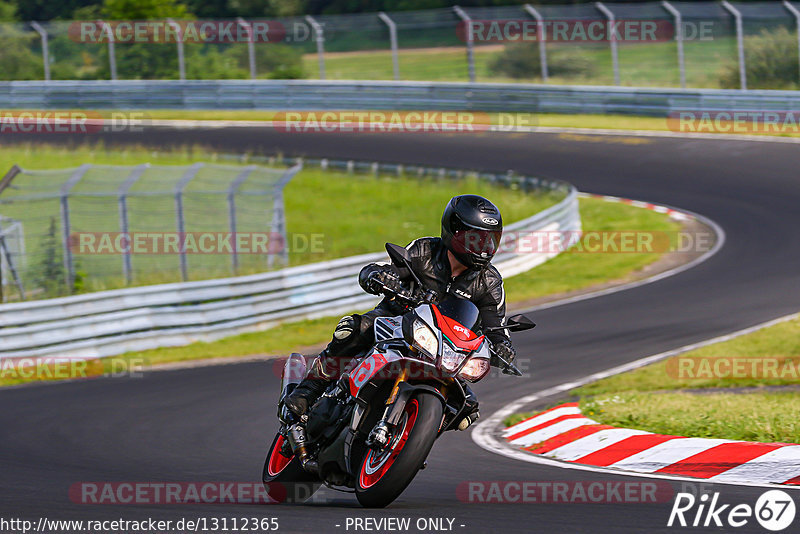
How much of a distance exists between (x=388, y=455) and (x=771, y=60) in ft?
85.1

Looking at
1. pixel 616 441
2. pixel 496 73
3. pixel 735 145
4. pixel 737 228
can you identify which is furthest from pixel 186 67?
pixel 616 441

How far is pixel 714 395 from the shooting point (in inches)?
443

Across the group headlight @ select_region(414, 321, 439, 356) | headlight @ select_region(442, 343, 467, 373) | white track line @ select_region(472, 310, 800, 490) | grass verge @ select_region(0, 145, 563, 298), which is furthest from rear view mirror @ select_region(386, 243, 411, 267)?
grass verge @ select_region(0, 145, 563, 298)

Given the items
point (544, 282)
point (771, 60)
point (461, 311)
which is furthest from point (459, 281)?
point (771, 60)

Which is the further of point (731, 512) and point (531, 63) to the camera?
point (531, 63)

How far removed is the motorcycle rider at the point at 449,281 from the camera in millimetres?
6746

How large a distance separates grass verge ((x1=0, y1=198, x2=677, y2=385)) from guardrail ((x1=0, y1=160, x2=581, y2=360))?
21 cm

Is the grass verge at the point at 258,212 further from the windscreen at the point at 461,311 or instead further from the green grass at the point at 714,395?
the windscreen at the point at 461,311

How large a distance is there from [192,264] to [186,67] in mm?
19235

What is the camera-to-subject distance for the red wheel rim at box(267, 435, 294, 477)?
766cm

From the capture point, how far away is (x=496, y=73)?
112 feet

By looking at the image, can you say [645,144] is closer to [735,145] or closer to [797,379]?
[735,145]

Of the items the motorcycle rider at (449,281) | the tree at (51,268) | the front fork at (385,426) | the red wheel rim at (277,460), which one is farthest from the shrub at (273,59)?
the front fork at (385,426)

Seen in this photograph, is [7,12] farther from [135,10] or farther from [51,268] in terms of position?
[51,268]
